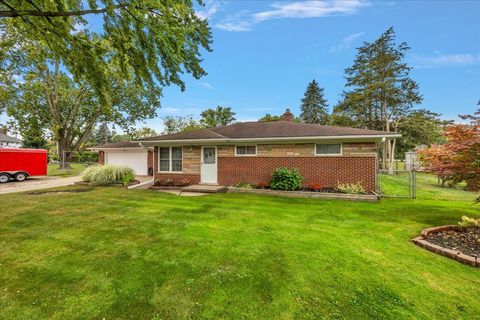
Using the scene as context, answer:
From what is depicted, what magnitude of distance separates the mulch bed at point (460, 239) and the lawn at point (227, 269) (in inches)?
18.0

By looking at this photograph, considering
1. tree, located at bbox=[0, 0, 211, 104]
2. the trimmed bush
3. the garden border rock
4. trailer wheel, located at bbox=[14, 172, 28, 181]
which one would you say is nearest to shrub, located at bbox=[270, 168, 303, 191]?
the garden border rock

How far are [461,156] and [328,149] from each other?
4.90 m

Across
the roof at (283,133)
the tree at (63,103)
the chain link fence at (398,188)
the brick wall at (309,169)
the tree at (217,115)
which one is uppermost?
the tree at (217,115)

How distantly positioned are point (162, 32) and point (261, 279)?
17.3 feet

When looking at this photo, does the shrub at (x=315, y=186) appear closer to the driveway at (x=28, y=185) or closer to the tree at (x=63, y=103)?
the driveway at (x=28, y=185)

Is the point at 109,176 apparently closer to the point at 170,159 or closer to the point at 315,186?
the point at 170,159

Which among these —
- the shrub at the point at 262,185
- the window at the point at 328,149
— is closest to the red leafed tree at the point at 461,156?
the window at the point at 328,149

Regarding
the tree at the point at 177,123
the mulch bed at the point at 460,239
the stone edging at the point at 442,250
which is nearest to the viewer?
the stone edging at the point at 442,250

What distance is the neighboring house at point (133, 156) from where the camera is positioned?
1833cm

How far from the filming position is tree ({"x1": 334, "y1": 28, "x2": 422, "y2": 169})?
2412 centimetres

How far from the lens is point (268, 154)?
10375mm

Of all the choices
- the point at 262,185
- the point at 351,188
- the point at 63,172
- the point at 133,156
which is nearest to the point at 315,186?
the point at 351,188

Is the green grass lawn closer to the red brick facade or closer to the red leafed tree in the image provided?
the red brick facade

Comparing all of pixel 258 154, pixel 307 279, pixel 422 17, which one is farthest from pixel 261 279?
pixel 422 17
